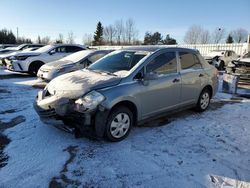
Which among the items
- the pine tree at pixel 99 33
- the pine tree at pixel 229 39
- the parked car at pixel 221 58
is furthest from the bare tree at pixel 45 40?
the parked car at pixel 221 58

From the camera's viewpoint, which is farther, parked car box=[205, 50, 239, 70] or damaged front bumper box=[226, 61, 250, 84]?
parked car box=[205, 50, 239, 70]

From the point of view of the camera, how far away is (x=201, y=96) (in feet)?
19.6

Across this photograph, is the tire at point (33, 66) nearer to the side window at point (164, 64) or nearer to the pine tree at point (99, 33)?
the side window at point (164, 64)

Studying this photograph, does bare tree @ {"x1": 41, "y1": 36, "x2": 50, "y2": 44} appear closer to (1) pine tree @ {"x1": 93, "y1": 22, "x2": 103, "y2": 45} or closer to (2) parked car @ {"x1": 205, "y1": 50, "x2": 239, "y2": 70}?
(1) pine tree @ {"x1": 93, "y1": 22, "x2": 103, "y2": 45}

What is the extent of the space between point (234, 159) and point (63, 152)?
2610 millimetres

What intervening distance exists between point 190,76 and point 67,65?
15.4 ft

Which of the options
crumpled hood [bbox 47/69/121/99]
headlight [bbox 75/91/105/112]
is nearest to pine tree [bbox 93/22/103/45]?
crumpled hood [bbox 47/69/121/99]

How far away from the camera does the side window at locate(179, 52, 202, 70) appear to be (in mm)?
5402

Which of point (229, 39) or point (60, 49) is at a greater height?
point (229, 39)

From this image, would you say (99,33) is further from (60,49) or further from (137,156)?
(137,156)

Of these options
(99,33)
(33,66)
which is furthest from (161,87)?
(99,33)

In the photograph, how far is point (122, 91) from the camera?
4051 millimetres

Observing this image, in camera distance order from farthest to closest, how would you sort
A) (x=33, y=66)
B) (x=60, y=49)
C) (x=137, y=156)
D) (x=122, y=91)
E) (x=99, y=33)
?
(x=99, y=33) → (x=60, y=49) → (x=33, y=66) → (x=122, y=91) → (x=137, y=156)

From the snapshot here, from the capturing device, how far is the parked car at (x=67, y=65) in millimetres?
8328
